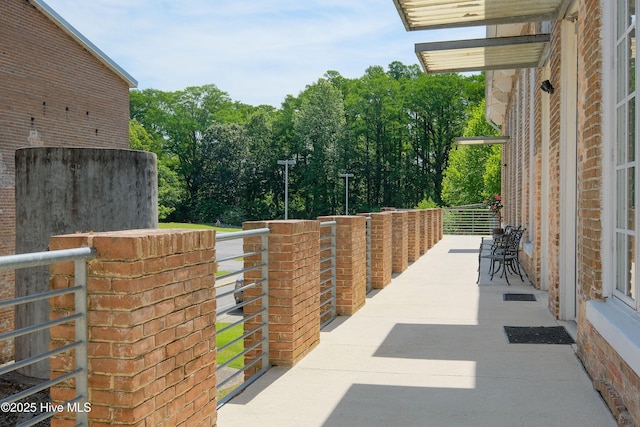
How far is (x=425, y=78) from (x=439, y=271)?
56.0 metres

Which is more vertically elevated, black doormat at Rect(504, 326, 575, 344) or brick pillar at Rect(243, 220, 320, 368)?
brick pillar at Rect(243, 220, 320, 368)

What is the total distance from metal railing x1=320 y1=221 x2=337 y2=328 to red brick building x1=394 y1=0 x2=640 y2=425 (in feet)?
8.44

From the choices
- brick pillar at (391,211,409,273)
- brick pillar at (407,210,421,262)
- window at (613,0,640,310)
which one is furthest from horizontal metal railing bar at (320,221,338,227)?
brick pillar at (407,210,421,262)

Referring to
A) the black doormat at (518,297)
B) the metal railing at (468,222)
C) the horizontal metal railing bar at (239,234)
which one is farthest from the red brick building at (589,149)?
the metal railing at (468,222)

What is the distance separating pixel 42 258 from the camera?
7.93 ft

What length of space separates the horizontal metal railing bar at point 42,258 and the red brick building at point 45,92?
18.7m

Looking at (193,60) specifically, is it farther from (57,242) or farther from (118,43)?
(57,242)

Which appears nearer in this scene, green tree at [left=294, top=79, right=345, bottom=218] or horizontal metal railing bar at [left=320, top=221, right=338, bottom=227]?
horizontal metal railing bar at [left=320, top=221, right=338, bottom=227]

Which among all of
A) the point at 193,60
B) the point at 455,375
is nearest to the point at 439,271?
the point at 455,375

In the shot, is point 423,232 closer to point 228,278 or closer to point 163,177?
point 228,278

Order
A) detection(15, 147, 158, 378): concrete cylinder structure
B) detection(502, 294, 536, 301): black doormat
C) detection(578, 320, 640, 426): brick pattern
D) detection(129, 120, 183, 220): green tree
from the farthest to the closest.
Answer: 1. detection(129, 120, 183, 220): green tree
2. detection(502, 294, 536, 301): black doormat
3. detection(15, 147, 158, 378): concrete cylinder structure
4. detection(578, 320, 640, 426): brick pattern

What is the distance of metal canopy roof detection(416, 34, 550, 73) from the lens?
8055mm

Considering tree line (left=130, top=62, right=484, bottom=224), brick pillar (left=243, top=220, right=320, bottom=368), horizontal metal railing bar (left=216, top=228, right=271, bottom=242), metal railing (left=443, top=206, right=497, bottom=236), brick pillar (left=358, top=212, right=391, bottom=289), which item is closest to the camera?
horizontal metal railing bar (left=216, top=228, right=271, bottom=242)

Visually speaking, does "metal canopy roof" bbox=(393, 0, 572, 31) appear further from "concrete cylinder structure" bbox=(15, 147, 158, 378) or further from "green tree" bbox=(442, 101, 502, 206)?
"green tree" bbox=(442, 101, 502, 206)
